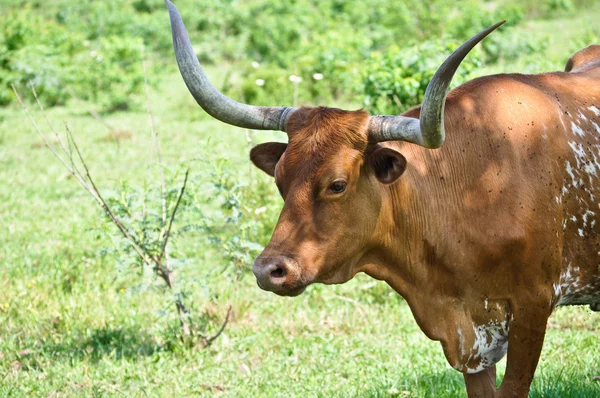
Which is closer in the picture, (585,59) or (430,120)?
(430,120)

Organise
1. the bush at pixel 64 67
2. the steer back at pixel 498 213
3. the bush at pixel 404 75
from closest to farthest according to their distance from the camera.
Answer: the steer back at pixel 498 213, the bush at pixel 404 75, the bush at pixel 64 67

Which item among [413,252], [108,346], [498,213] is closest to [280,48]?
[108,346]

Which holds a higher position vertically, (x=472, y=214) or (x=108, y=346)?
(x=472, y=214)

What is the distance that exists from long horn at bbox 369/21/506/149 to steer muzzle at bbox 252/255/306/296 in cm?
70

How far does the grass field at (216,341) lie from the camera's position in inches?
196

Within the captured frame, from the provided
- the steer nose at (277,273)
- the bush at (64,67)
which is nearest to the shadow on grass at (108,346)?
the steer nose at (277,273)

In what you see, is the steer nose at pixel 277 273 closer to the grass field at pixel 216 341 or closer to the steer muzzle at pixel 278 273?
the steer muzzle at pixel 278 273

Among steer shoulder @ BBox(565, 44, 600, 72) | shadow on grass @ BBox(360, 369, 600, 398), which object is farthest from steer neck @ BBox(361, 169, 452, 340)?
steer shoulder @ BBox(565, 44, 600, 72)

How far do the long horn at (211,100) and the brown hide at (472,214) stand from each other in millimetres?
205

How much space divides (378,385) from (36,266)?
3.91m

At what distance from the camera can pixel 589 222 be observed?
3.95 meters

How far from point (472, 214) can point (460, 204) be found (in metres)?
0.08

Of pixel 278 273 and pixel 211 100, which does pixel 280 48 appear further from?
pixel 278 273

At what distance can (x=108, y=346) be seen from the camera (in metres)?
5.73
